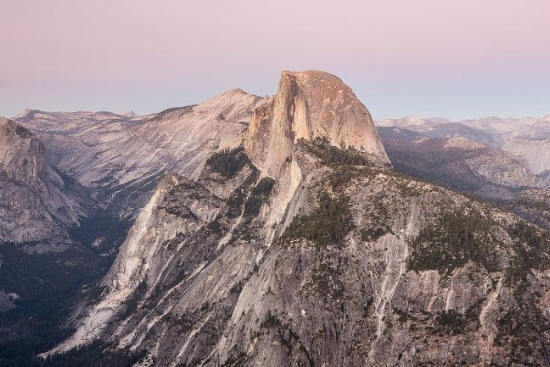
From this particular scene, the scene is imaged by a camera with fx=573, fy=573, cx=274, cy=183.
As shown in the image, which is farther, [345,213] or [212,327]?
[212,327]

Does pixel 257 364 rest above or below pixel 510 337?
below

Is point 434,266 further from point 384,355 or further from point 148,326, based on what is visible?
point 148,326

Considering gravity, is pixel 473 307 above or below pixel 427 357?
above

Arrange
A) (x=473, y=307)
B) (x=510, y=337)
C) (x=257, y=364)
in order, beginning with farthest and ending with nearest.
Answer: (x=257, y=364) < (x=473, y=307) < (x=510, y=337)

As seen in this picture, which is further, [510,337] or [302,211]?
[302,211]

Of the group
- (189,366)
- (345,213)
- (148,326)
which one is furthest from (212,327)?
(345,213)

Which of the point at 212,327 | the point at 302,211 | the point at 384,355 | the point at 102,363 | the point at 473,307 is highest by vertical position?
the point at 302,211

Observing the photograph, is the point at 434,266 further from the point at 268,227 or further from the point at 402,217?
the point at 268,227

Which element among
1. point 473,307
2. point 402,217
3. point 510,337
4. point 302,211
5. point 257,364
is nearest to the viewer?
point 510,337

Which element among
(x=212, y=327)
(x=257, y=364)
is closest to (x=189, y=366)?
(x=212, y=327)
